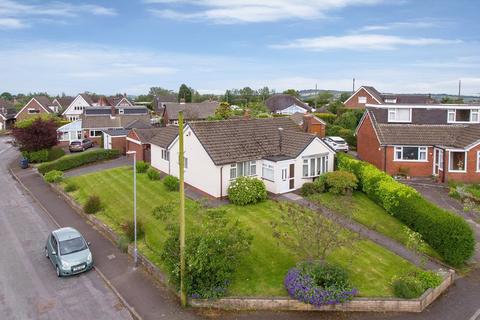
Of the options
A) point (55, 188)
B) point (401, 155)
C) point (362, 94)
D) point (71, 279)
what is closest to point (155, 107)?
point (362, 94)

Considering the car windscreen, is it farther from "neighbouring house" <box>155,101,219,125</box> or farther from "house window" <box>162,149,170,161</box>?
"neighbouring house" <box>155,101,219,125</box>

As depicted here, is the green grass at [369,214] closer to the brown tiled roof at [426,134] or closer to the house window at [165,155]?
the brown tiled roof at [426,134]

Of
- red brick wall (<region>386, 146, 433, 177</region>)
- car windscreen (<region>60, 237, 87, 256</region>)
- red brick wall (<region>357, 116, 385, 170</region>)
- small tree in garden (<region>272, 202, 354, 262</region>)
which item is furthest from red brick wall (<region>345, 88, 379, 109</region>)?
car windscreen (<region>60, 237, 87, 256</region>)

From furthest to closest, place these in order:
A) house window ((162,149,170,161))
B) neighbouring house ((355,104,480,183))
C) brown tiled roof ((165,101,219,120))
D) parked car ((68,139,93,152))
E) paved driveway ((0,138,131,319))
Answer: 1. brown tiled roof ((165,101,219,120))
2. parked car ((68,139,93,152))
3. house window ((162,149,170,161))
4. neighbouring house ((355,104,480,183))
5. paved driveway ((0,138,131,319))

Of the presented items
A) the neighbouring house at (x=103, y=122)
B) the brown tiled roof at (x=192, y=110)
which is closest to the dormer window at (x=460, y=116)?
the neighbouring house at (x=103, y=122)

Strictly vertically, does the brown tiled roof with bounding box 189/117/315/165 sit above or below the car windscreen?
above

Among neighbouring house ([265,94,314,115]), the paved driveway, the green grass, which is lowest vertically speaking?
the paved driveway

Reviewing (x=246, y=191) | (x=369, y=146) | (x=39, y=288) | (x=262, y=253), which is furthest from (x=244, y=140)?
(x=39, y=288)

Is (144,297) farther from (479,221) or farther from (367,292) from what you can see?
(479,221)
